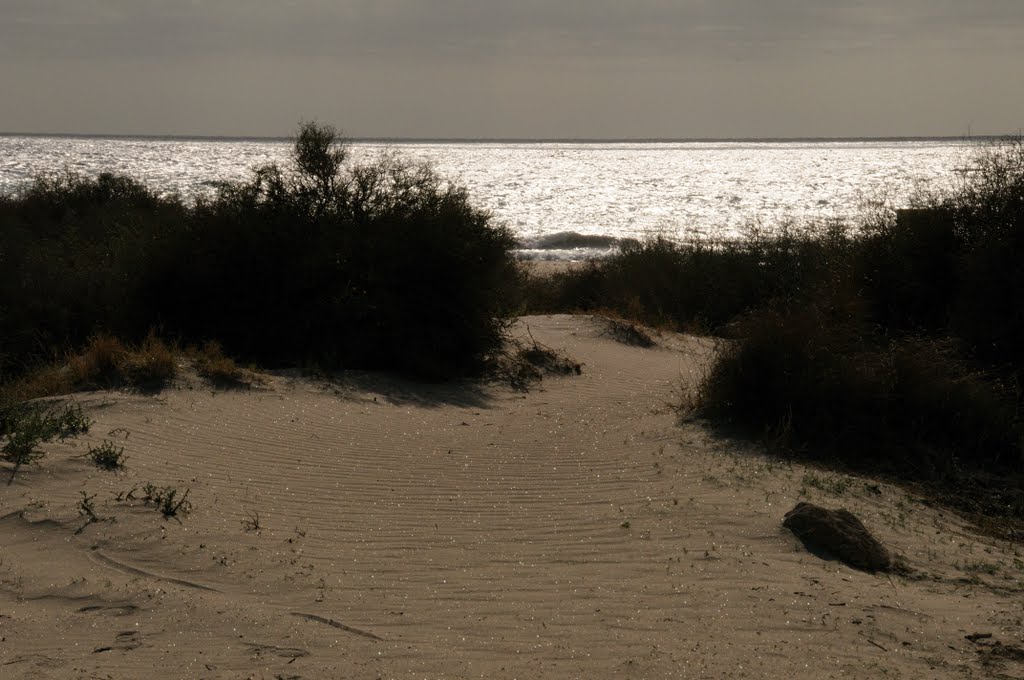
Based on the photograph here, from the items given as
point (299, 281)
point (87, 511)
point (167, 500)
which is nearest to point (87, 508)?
point (87, 511)

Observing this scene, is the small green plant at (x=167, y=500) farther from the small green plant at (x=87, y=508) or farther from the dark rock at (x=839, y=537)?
the dark rock at (x=839, y=537)

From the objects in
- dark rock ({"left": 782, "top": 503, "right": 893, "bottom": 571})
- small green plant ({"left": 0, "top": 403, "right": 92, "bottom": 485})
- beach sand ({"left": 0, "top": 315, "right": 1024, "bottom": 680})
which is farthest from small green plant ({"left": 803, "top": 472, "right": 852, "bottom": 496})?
small green plant ({"left": 0, "top": 403, "right": 92, "bottom": 485})

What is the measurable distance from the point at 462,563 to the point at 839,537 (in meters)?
2.68

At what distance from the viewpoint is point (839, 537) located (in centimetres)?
714

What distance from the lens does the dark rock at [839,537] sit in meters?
7.02

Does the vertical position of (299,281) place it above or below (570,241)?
above

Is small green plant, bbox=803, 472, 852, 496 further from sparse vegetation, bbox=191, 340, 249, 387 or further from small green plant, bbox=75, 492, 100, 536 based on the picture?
sparse vegetation, bbox=191, 340, 249, 387

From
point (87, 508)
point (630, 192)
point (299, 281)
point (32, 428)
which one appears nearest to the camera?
point (87, 508)

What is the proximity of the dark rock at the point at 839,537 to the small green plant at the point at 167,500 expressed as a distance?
4.57 metres

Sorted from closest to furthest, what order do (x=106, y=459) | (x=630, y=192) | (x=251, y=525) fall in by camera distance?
(x=251, y=525)
(x=106, y=459)
(x=630, y=192)

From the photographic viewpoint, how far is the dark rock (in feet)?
23.0

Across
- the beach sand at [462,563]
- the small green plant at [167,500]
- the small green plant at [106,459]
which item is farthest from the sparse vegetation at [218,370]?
the small green plant at [167,500]

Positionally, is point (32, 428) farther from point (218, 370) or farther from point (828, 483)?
point (828, 483)

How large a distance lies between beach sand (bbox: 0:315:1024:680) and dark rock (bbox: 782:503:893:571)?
0.12 meters
